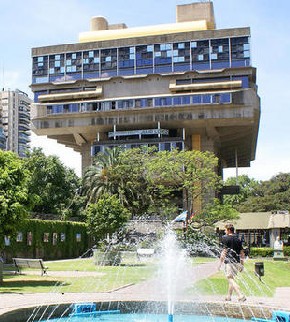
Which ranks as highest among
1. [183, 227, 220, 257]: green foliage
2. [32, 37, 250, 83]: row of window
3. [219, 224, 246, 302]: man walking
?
[32, 37, 250, 83]: row of window

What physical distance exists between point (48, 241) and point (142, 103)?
1300 inches

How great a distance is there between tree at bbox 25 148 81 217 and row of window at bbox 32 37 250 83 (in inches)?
571

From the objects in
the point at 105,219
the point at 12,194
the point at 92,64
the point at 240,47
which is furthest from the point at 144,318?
the point at 92,64

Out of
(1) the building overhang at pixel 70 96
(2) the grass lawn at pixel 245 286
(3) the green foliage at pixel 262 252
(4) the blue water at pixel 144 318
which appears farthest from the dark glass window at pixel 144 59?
(4) the blue water at pixel 144 318

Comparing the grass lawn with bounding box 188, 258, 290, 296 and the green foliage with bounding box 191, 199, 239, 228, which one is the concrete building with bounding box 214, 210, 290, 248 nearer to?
the green foliage with bounding box 191, 199, 239, 228

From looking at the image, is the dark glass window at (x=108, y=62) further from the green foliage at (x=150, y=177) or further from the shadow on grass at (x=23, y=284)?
the shadow on grass at (x=23, y=284)

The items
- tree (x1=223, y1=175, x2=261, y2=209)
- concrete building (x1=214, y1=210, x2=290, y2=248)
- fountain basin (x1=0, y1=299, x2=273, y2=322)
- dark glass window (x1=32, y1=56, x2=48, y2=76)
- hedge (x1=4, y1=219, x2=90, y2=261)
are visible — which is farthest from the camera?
tree (x1=223, y1=175, x2=261, y2=209)

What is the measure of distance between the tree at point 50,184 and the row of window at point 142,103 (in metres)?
8.48

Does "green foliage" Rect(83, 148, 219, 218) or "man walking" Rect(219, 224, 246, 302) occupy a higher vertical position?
"green foliage" Rect(83, 148, 219, 218)

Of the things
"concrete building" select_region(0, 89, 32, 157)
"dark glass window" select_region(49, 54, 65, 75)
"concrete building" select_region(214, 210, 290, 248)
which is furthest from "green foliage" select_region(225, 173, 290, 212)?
"concrete building" select_region(0, 89, 32, 157)

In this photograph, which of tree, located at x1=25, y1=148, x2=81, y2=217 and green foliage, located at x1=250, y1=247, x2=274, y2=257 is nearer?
green foliage, located at x1=250, y1=247, x2=274, y2=257

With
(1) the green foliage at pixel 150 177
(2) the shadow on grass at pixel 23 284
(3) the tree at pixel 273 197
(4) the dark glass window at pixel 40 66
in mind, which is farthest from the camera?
(3) the tree at pixel 273 197

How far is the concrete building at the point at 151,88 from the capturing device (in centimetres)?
6925

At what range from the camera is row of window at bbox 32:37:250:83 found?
70.9 meters
